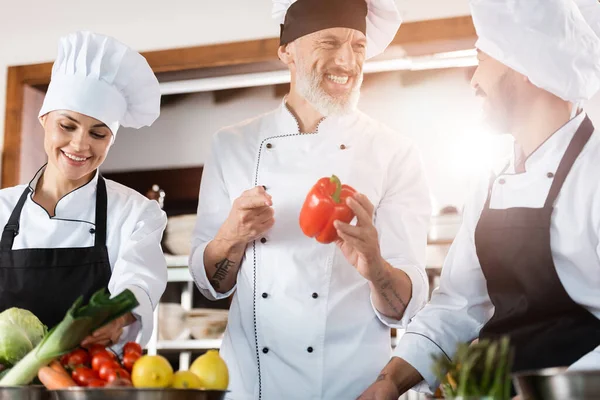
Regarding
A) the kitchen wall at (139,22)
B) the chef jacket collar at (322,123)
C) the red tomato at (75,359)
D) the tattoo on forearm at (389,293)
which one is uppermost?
the kitchen wall at (139,22)

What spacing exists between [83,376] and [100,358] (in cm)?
5

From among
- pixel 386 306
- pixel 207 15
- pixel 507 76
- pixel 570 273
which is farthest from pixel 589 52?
pixel 207 15

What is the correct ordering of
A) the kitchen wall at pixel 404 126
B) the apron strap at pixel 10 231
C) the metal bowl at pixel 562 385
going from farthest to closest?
the kitchen wall at pixel 404 126
the apron strap at pixel 10 231
the metal bowl at pixel 562 385

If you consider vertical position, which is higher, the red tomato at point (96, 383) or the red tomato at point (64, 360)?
the red tomato at point (64, 360)

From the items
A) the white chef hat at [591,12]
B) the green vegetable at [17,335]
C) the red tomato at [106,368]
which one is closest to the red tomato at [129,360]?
the red tomato at [106,368]

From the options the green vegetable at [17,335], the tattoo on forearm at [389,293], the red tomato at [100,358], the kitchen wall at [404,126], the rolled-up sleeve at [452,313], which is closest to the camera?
the red tomato at [100,358]

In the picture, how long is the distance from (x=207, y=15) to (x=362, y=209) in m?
2.43

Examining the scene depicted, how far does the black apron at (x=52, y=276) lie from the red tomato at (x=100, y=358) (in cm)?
67

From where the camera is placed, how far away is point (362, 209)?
1.89 metres

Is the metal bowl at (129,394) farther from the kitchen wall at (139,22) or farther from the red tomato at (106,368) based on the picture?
the kitchen wall at (139,22)

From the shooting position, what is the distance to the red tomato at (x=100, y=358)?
4.76ft

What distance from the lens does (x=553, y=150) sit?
1.85 metres

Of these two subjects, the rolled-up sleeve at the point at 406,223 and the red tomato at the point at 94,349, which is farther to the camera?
the rolled-up sleeve at the point at 406,223

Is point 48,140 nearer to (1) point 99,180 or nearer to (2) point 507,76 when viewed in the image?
(1) point 99,180
